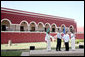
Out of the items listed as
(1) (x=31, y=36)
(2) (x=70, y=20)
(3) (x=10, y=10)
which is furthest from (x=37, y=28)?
(2) (x=70, y=20)

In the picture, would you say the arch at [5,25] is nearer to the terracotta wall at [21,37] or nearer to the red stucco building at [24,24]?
the red stucco building at [24,24]

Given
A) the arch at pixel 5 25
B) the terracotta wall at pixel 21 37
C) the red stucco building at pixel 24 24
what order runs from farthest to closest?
1. the arch at pixel 5 25
2. the red stucco building at pixel 24 24
3. the terracotta wall at pixel 21 37

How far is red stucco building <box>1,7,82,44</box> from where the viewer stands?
20672 mm

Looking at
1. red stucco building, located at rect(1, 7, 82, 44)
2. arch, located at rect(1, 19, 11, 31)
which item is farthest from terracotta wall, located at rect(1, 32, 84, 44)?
arch, located at rect(1, 19, 11, 31)

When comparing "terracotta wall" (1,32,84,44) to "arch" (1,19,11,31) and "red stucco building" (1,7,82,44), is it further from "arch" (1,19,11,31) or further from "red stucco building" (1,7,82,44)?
"arch" (1,19,11,31)

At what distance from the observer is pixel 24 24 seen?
25672mm

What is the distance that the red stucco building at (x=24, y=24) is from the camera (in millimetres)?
20672

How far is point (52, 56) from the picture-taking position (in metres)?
7.71

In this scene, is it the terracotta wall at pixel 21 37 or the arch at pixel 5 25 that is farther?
the arch at pixel 5 25

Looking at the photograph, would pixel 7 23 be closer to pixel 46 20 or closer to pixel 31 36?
pixel 31 36

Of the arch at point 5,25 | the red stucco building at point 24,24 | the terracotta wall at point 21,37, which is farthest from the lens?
the arch at point 5,25

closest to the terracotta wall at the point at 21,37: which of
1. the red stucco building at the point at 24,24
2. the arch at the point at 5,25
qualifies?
the red stucco building at the point at 24,24

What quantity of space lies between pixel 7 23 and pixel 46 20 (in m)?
7.16

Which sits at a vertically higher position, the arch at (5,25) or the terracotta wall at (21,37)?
the arch at (5,25)
